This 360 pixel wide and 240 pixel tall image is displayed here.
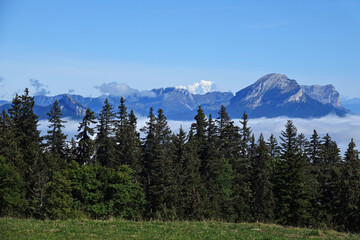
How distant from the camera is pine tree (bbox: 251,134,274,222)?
67938mm

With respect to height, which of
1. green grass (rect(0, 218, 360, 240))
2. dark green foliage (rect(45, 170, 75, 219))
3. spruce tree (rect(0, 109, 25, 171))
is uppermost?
spruce tree (rect(0, 109, 25, 171))

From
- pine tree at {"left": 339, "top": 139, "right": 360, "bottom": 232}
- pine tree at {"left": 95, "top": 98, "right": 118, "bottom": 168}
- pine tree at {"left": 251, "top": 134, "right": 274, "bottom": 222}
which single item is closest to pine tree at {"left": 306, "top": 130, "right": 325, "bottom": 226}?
pine tree at {"left": 339, "top": 139, "right": 360, "bottom": 232}

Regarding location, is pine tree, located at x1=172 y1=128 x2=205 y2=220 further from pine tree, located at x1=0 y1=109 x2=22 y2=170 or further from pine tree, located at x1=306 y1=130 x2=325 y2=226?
pine tree, located at x1=0 y1=109 x2=22 y2=170

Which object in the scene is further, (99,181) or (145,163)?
(145,163)

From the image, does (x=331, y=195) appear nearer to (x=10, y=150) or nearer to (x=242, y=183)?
(x=242, y=183)

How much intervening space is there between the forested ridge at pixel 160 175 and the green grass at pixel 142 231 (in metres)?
30.6

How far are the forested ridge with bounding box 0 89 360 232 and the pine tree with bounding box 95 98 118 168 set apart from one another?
165 mm

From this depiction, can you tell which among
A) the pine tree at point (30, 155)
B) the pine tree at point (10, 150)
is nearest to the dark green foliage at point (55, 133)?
the pine tree at point (30, 155)

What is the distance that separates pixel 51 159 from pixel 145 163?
16.1 m

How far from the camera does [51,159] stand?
60.8 m

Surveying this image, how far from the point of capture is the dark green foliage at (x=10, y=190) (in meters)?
52.5

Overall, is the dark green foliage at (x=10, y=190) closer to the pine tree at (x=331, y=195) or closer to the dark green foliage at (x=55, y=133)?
the dark green foliage at (x=55, y=133)

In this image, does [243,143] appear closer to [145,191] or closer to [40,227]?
[145,191]

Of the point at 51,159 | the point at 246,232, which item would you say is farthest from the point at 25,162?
the point at 246,232
